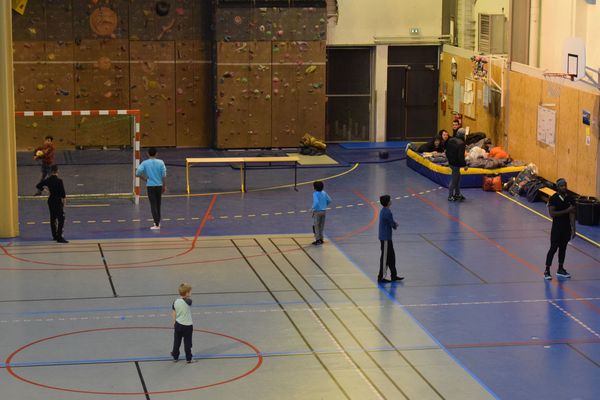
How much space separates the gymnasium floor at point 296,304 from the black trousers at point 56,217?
0.34 metres

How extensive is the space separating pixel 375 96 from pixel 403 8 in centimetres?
330

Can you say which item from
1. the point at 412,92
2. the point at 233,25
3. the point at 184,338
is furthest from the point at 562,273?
the point at 412,92

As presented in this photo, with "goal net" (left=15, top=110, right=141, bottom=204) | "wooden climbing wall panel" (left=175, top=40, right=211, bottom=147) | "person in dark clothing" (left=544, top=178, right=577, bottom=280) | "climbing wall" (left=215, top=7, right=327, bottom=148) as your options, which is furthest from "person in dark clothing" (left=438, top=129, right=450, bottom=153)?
"person in dark clothing" (left=544, top=178, right=577, bottom=280)

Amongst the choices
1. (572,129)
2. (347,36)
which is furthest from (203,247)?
(347,36)

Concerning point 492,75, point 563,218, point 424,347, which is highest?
point 492,75

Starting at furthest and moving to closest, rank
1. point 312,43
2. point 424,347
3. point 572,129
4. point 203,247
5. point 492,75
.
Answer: point 312,43, point 492,75, point 572,129, point 203,247, point 424,347

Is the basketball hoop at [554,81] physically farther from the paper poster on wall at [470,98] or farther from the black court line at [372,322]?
the black court line at [372,322]

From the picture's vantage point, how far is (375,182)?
1315 inches

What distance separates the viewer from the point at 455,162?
30.4m

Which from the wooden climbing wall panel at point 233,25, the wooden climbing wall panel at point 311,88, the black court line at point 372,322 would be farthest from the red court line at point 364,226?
the wooden climbing wall panel at point 233,25

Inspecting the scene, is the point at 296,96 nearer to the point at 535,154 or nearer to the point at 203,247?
the point at 535,154

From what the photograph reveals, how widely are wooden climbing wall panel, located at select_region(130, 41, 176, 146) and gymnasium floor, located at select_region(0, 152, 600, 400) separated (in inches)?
340

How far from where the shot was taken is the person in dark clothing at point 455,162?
99.3 ft

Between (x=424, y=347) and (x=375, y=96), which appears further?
(x=375, y=96)
